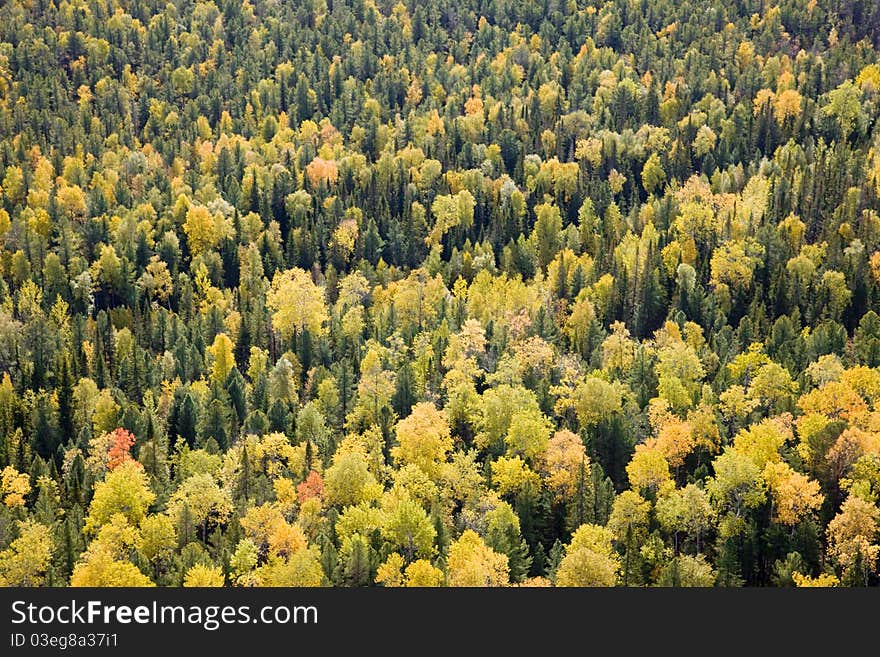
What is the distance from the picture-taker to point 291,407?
518 ft

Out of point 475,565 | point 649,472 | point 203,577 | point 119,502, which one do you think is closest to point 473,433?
point 649,472

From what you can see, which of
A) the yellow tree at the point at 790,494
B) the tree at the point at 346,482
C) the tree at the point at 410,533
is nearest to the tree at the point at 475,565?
the tree at the point at 410,533

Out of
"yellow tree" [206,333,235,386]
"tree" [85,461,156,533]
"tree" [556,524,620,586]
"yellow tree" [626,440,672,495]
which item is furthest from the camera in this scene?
"yellow tree" [206,333,235,386]

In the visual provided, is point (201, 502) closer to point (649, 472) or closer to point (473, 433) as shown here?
point (473, 433)

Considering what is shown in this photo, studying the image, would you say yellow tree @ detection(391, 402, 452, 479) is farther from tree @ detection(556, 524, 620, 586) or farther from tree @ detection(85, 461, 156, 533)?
tree @ detection(85, 461, 156, 533)

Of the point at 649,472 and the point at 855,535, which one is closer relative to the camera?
the point at 855,535

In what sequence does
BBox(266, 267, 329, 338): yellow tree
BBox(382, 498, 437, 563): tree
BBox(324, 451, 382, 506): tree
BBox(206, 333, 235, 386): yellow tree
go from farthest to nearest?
BBox(266, 267, 329, 338): yellow tree, BBox(206, 333, 235, 386): yellow tree, BBox(324, 451, 382, 506): tree, BBox(382, 498, 437, 563): tree

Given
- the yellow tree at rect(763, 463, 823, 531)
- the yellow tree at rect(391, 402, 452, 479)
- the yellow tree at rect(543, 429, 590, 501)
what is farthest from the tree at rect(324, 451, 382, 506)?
the yellow tree at rect(763, 463, 823, 531)

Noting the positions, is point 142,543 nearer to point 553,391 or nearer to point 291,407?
point 291,407

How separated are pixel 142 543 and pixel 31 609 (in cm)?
4156

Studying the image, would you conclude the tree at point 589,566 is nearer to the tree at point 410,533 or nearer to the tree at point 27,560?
the tree at point 410,533

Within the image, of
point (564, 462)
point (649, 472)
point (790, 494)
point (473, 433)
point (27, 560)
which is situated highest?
point (473, 433)

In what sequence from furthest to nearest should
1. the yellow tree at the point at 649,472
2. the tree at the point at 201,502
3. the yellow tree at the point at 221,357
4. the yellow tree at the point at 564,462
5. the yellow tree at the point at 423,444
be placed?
the yellow tree at the point at 221,357
the yellow tree at the point at 423,444
the yellow tree at the point at 564,462
the yellow tree at the point at 649,472
the tree at the point at 201,502

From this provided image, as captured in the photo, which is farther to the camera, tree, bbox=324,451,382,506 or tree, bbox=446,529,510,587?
tree, bbox=324,451,382,506
